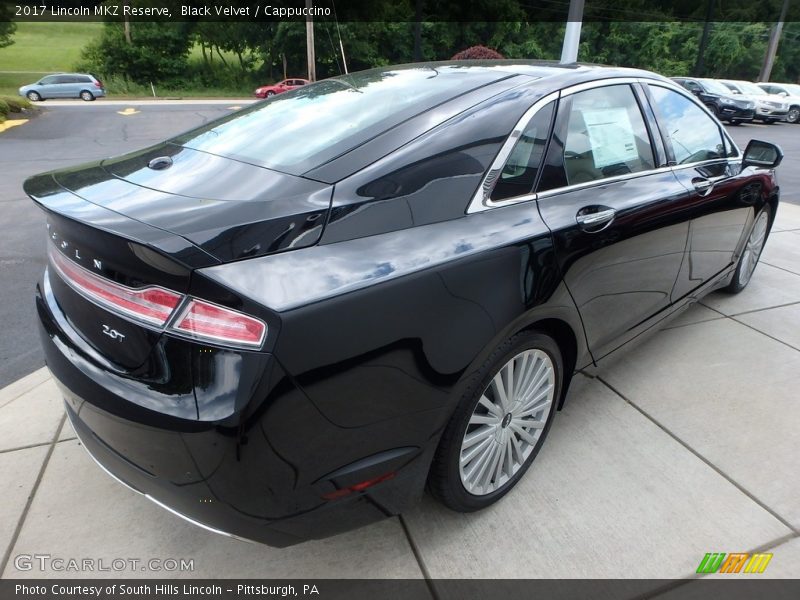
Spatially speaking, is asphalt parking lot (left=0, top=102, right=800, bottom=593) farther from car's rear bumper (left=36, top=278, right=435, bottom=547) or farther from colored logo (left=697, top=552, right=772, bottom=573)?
car's rear bumper (left=36, top=278, right=435, bottom=547)

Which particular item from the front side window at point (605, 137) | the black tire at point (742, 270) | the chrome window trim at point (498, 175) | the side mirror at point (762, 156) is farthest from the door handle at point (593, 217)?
Answer: the black tire at point (742, 270)

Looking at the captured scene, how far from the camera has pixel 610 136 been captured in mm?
2482

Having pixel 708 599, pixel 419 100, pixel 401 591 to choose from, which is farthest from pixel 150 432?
pixel 708 599

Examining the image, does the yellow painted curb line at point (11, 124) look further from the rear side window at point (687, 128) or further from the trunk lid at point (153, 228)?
the rear side window at point (687, 128)

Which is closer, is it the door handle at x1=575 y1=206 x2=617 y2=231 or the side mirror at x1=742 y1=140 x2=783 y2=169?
the door handle at x1=575 y1=206 x2=617 y2=231

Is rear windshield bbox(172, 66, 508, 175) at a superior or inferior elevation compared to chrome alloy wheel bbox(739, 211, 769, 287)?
superior

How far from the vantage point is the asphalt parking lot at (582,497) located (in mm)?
1964

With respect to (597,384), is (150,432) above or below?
above

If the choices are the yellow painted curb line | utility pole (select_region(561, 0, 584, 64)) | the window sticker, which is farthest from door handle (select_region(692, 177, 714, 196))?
the yellow painted curb line

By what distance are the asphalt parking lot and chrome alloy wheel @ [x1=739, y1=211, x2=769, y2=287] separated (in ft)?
2.33

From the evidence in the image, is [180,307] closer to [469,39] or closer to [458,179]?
[458,179]

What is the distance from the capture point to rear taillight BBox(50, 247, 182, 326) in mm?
1418

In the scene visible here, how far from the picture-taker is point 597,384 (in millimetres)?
3072

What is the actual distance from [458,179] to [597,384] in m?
1.77
